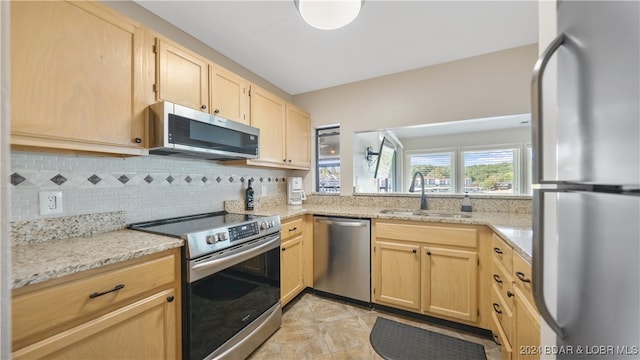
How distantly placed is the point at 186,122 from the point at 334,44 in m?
1.40

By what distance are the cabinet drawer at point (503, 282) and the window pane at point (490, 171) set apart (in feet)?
3.61

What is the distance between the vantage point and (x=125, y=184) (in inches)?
61.5

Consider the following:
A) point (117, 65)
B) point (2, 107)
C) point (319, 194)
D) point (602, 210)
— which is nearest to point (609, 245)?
point (602, 210)

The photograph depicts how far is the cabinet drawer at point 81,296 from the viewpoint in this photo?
2.61 feet

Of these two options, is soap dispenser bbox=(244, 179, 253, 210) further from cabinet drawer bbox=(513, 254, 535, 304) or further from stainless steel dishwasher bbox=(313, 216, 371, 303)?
cabinet drawer bbox=(513, 254, 535, 304)

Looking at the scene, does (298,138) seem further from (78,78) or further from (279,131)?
(78,78)

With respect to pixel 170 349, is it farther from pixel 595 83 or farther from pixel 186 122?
pixel 595 83

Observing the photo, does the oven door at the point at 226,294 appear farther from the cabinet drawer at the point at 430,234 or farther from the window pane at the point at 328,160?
the window pane at the point at 328,160

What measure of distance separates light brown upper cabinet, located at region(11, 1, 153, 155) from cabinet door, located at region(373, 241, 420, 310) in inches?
78.5

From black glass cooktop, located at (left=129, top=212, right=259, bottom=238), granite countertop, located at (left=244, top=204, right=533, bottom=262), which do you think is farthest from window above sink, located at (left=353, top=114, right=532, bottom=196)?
black glass cooktop, located at (left=129, top=212, right=259, bottom=238)

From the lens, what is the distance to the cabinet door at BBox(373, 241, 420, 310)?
2043 millimetres

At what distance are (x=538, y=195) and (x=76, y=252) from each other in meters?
1.69

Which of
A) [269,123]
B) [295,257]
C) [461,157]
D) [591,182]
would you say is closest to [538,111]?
[591,182]

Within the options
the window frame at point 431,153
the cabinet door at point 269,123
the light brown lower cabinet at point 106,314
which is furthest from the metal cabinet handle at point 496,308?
the cabinet door at point 269,123
